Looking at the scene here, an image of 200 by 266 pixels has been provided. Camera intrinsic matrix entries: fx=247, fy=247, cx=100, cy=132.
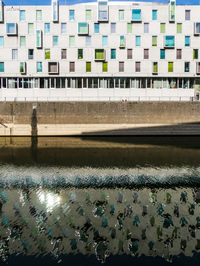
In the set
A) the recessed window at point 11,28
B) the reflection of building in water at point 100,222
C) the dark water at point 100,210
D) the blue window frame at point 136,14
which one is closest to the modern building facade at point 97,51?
the blue window frame at point 136,14

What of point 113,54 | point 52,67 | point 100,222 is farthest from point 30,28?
point 100,222

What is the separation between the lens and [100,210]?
12086 mm

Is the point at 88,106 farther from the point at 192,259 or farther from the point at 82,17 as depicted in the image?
the point at 192,259

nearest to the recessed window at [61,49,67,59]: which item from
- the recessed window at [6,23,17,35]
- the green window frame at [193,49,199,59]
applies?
the recessed window at [6,23,17,35]

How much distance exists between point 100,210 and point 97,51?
1429 inches

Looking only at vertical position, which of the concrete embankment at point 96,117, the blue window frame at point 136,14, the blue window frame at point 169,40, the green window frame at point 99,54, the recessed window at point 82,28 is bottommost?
the concrete embankment at point 96,117

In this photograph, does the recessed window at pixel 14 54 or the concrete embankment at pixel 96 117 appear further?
the recessed window at pixel 14 54

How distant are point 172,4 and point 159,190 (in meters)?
39.3

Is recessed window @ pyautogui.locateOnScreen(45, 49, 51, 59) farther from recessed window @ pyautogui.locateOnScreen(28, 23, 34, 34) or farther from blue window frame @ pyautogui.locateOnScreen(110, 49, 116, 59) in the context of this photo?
blue window frame @ pyautogui.locateOnScreen(110, 49, 116, 59)

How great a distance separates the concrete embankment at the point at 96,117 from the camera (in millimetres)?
37406

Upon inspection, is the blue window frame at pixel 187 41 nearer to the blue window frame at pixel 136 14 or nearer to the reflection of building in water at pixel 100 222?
the blue window frame at pixel 136 14

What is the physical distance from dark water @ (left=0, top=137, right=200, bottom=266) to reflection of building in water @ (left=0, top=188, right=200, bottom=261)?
3 centimetres

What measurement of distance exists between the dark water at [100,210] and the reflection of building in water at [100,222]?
0.03 meters

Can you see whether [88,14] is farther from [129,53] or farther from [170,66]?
[170,66]
